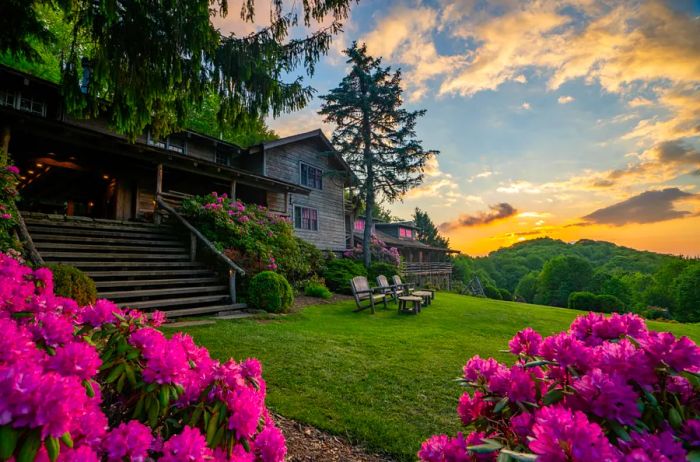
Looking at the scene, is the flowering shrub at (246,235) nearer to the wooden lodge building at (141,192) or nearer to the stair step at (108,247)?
the wooden lodge building at (141,192)

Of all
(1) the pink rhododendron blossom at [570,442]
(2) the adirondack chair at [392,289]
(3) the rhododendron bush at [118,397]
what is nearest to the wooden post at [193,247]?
(2) the adirondack chair at [392,289]

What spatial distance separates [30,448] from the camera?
2.20 ft

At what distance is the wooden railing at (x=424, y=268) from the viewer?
2666 cm

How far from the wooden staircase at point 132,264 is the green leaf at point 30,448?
736cm

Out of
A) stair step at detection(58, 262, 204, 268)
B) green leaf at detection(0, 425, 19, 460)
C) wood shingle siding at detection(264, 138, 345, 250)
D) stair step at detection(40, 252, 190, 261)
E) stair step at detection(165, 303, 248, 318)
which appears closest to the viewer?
green leaf at detection(0, 425, 19, 460)

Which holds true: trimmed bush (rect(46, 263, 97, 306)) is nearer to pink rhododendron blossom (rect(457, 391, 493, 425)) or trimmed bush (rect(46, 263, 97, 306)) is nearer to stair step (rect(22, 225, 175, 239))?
stair step (rect(22, 225, 175, 239))

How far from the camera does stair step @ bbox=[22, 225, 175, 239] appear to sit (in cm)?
792

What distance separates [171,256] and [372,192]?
14.0 meters

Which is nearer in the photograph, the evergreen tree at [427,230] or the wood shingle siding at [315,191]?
the wood shingle siding at [315,191]

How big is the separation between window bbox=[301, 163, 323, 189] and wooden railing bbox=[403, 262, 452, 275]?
949 centimetres

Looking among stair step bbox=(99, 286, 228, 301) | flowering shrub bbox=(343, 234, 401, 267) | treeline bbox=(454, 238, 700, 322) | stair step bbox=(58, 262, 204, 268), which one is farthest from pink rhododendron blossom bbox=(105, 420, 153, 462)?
treeline bbox=(454, 238, 700, 322)

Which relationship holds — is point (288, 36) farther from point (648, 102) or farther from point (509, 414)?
point (648, 102)

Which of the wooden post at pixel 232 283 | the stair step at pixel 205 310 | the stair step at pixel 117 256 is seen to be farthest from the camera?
the wooden post at pixel 232 283

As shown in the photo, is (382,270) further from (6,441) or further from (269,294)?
(6,441)
